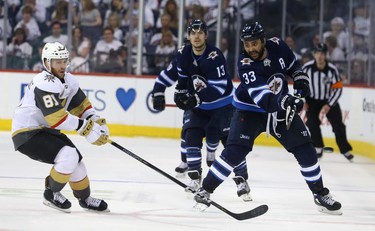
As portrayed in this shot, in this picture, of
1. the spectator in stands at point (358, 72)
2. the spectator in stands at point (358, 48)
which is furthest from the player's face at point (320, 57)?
the spectator in stands at point (358, 48)

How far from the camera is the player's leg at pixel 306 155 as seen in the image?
543 cm

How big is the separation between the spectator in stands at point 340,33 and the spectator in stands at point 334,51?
0.12 feet

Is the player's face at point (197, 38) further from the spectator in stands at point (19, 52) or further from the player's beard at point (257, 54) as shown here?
the spectator in stands at point (19, 52)

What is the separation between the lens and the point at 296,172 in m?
7.91

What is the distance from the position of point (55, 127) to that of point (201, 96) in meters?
1.50

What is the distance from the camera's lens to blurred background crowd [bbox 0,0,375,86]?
1066 cm

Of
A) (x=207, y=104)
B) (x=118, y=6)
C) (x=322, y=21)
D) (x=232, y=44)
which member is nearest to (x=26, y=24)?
(x=118, y=6)

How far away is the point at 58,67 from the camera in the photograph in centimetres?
512

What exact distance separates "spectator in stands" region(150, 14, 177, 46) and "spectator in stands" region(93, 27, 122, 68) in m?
0.44

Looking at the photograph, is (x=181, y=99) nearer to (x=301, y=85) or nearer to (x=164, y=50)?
(x=301, y=85)

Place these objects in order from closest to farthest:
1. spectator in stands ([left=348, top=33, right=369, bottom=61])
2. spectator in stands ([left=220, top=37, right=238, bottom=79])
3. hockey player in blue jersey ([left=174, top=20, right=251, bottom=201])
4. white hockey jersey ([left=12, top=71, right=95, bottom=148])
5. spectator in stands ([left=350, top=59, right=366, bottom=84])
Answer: white hockey jersey ([left=12, top=71, right=95, bottom=148]), hockey player in blue jersey ([left=174, top=20, right=251, bottom=201]), spectator in stands ([left=350, top=59, right=366, bottom=84]), spectator in stands ([left=348, top=33, right=369, bottom=61]), spectator in stands ([left=220, top=37, right=238, bottom=79])

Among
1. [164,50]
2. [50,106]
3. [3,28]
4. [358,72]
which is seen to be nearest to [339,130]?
[358,72]

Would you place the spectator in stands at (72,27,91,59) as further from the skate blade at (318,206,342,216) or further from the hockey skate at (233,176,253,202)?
the skate blade at (318,206,342,216)

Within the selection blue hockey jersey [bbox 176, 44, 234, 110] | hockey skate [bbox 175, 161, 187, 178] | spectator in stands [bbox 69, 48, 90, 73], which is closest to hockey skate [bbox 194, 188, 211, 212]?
blue hockey jersey [bbox 176, 44, 234, 110]
